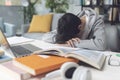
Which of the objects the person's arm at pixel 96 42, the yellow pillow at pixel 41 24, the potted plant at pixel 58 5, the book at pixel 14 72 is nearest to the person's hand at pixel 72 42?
the person's arm at pixel 96 42

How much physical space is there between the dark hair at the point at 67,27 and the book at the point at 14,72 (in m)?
0.72

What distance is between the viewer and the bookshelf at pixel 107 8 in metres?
4.18

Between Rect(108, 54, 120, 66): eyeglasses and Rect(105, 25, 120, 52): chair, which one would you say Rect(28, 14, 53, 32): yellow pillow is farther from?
Rect(108, 54, 120, 66): eyeglasses

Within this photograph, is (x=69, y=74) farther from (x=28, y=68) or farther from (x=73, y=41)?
(x=73, y=41)

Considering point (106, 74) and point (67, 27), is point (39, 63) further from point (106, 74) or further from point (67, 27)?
point (67, 27)

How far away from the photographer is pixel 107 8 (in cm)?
433

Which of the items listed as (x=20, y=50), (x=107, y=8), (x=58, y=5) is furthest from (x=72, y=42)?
(x=58, y=5)

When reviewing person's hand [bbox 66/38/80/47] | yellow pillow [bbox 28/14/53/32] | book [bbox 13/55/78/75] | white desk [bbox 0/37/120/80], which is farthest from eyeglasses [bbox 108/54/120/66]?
yellow pillow [bbox 28/14/53/32]

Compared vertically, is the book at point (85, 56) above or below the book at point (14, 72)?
above

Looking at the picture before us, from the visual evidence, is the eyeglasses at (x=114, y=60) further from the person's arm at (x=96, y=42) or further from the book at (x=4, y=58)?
the book at (x=4, y=58)

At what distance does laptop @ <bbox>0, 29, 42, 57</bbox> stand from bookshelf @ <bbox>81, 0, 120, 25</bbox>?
9.43 ft

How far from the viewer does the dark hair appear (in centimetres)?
171

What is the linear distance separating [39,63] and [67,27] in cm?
74

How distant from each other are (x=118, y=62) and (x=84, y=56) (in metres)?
0.23
